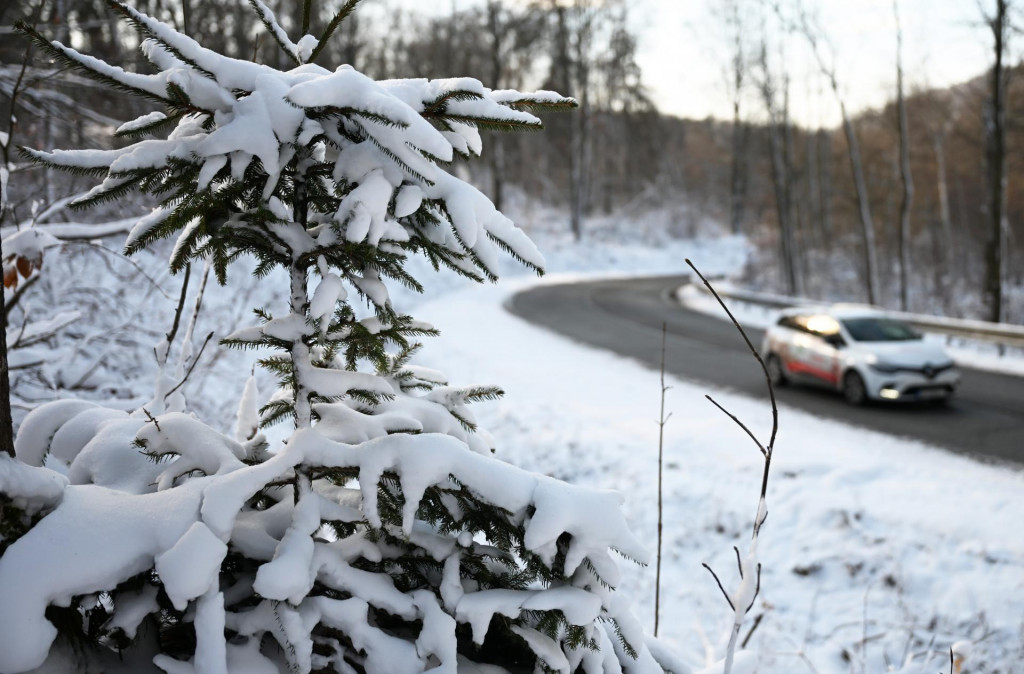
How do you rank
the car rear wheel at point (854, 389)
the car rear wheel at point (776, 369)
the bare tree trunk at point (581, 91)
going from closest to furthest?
1. the car rear wheel at point (854, 389)
2. the car rear wheel at point (776, 369)
3. the bare tree trunk at point (581, 91)

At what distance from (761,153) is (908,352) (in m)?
57.8

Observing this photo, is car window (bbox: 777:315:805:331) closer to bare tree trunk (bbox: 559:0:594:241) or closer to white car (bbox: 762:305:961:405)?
white car (bbox: 762:305:961:405)

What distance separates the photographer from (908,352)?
1075 cm

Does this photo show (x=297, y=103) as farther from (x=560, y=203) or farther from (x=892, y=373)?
(x=560, y=203)

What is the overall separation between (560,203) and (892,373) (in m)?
45.5

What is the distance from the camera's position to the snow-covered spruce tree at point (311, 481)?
1.90 metres

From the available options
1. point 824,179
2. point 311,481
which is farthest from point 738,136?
point 311,481

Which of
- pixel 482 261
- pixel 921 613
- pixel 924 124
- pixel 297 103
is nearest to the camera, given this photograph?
pixel 297 103

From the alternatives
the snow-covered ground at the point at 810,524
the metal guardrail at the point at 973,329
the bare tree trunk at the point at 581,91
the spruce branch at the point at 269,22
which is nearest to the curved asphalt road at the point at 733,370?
the snow-covered ground at the point at 810,524

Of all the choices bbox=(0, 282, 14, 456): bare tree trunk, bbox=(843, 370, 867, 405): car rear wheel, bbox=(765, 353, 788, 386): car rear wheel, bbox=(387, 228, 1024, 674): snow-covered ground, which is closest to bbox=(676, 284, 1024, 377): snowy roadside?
bbox=(843, 370, 867, 405): car rear wheel

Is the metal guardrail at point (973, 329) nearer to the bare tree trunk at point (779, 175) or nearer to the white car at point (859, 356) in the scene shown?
the white car at point (859, 356)

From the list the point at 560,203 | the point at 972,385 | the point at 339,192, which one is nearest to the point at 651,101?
the point at 560,203

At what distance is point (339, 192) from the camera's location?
225cm

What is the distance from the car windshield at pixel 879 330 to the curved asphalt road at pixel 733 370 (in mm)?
1109
